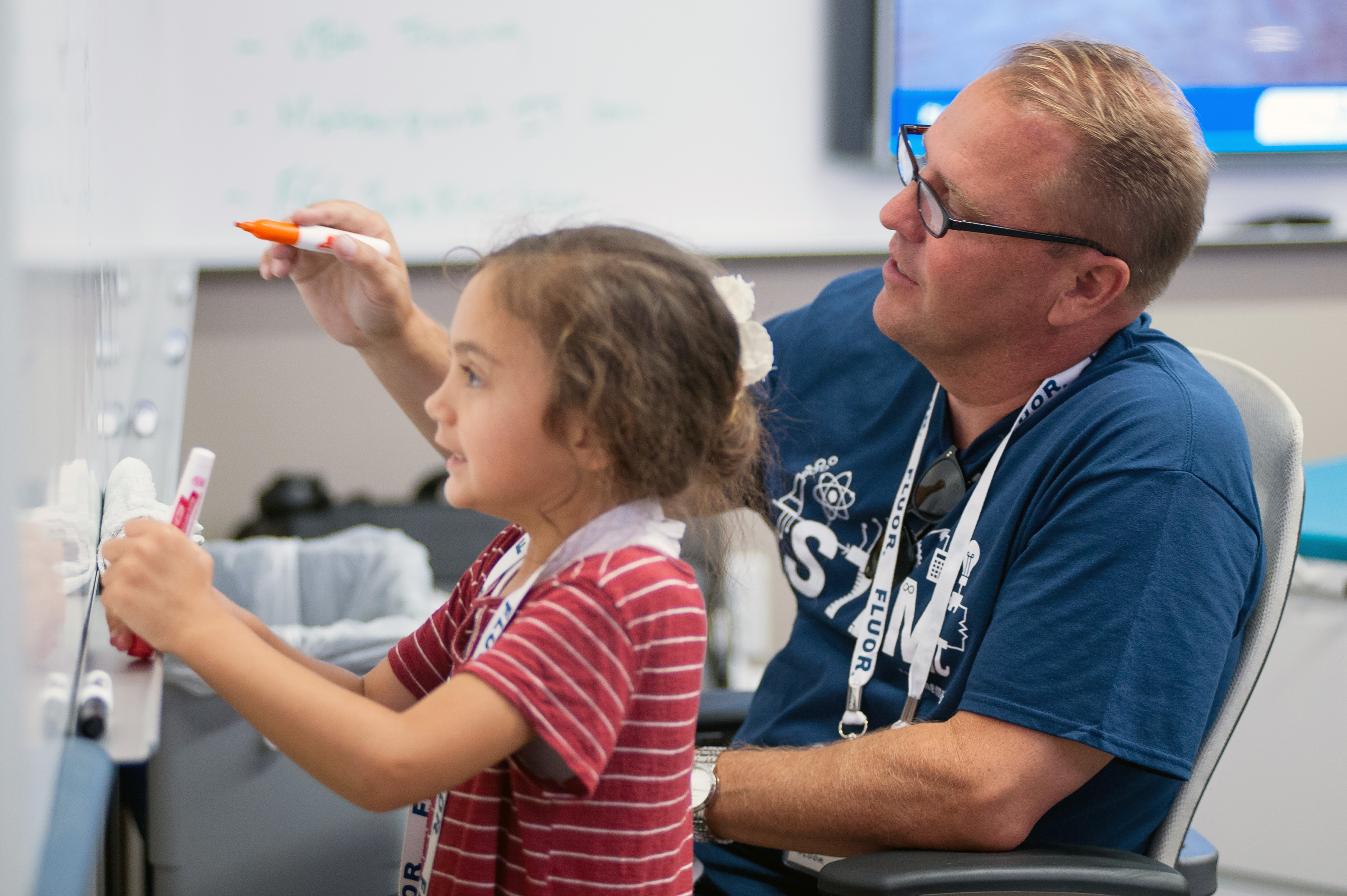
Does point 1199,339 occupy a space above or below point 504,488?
below

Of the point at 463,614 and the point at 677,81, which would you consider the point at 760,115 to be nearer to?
the point at 677,81

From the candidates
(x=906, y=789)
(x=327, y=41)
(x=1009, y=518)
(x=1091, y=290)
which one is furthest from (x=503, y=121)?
(x=906, y=789)

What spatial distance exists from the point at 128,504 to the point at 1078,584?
2.09 feet

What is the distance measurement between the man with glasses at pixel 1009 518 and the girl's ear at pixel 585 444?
14.9 inches

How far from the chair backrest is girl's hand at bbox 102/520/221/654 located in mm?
708

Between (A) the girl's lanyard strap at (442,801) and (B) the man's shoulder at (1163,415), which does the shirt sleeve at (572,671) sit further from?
(B) the man's shoulder at (1163,415)

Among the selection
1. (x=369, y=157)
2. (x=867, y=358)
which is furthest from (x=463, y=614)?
(x=369, y=157)

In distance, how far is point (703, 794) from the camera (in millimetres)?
962

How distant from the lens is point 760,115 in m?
2.25

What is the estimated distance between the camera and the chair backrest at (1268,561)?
88cm

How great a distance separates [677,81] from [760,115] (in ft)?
0.56

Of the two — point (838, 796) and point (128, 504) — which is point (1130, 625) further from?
point (128, 504)

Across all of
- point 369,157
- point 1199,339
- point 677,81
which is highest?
point 677,81

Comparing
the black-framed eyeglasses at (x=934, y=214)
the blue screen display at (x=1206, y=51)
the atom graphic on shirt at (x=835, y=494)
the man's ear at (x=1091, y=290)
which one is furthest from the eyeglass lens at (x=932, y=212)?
the blue screen display at (x=1206, y=51)
